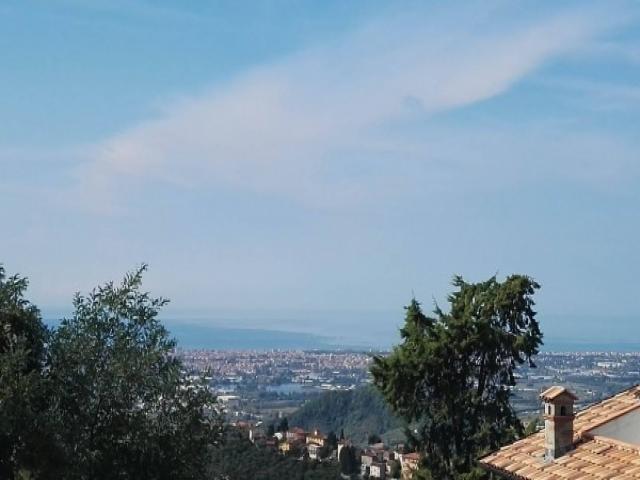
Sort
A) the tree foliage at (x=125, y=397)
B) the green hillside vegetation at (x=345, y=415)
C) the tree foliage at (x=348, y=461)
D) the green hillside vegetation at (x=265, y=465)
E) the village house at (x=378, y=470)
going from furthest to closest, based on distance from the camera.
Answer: the green hillside vegetation at (x=345, y=415)
the village house at (x=378, y=470)
the tree foliage at (x=348, y=461)
the green hillside vegetation at (x=265, y=465)
the tree foliage at (x=125, y=397)

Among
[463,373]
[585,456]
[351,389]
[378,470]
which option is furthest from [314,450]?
[351,389]

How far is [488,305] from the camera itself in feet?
57.8

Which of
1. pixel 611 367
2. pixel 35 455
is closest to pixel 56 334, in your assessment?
pixel 35 455

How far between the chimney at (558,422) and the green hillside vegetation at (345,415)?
97210mm

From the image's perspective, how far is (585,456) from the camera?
38.3 ft

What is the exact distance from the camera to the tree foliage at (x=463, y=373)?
17.2m

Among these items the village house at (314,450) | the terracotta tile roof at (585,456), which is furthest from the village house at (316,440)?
the terracotta tile roof at (585,456)

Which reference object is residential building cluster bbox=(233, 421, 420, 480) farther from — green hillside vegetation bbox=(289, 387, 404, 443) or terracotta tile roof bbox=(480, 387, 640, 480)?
terracotta tile roof bbox=(480, 387, 640, 480)

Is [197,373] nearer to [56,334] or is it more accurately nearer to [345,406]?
[56,334]

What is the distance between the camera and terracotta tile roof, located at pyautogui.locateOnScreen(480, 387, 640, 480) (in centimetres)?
1098

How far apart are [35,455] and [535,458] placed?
664 centimetres

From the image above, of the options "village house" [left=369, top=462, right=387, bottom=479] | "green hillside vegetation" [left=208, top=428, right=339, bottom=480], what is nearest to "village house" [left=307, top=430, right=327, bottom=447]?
"village house" [left=369, top=462, right=387, bottom=479]

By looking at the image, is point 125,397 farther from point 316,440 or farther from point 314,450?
point 316,440

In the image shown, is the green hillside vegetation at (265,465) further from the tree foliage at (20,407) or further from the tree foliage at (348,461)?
the tree foliage at (20,407)
